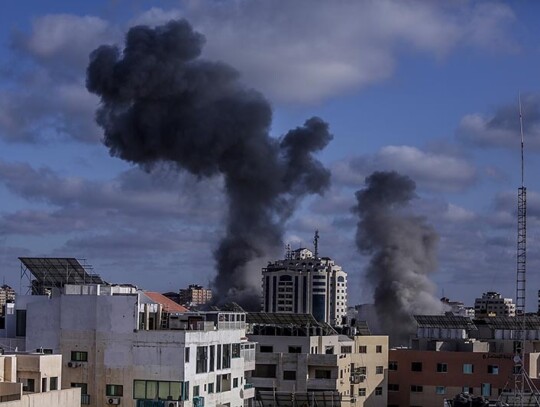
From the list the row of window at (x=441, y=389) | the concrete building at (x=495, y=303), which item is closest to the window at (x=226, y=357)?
the row of window at (x=441, y=389)

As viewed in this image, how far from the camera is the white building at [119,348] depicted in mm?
28203

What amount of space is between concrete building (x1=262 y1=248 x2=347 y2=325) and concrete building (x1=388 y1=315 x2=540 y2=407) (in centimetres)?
8468

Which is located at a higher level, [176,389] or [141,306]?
[141,306]

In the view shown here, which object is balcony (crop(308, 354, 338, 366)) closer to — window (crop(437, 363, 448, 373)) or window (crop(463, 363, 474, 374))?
window (crop(437, 363, 448, 373))

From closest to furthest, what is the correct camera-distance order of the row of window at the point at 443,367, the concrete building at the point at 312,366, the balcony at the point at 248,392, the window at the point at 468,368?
the balcony at the point at 248,392, the concrete building at the point at 312,366, the row of window at the point at 443,367, the window at the point at 468,368

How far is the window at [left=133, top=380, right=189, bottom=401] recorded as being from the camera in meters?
28.2

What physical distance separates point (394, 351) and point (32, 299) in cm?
2716

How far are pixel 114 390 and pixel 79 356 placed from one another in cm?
143

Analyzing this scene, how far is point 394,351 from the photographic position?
5331 centimetres

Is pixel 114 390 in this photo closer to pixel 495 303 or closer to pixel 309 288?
pixel 309 288

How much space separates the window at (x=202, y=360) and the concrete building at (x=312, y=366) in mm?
13383

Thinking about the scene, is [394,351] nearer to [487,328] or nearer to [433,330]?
[433,330]

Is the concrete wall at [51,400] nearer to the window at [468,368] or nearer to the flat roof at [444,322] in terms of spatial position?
the window at [468,368]

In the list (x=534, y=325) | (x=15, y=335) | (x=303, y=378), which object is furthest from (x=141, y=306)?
(x=534, y=325)
